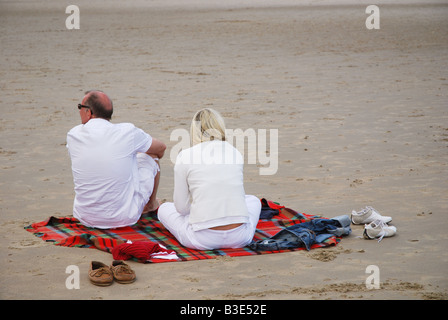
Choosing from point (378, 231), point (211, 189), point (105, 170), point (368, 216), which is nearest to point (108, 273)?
point (211, 189)

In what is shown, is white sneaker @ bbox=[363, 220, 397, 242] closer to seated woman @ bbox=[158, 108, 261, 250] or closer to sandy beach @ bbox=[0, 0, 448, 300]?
sandy beach @ bbox=[0, 0, 448, 300]

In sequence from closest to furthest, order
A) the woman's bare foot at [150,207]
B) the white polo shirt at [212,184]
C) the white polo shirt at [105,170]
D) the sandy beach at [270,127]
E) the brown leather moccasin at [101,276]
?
1. the brown leather moccasin at [101,276]
2. the sandy beach at [270,127]
3. the white polo shirt at [212,184]
4. the white polo shirt at [105,170]
5. the woman's bare foot at [150,207]

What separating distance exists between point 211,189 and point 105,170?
991 millimetres

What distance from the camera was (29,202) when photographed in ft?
21.5

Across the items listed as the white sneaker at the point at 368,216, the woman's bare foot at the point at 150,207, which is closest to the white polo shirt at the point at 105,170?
the woman's bare foot at the point at 150,207

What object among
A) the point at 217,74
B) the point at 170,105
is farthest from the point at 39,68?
the point at 170,105

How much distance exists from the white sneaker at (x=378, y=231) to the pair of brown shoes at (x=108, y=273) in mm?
1849

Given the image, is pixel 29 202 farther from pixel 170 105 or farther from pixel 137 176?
pixel 170 105

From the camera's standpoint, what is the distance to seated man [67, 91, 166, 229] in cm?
555

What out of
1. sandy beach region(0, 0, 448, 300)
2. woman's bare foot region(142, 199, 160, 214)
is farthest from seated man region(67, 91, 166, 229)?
sandy beach region(0, 0, 448, 300)

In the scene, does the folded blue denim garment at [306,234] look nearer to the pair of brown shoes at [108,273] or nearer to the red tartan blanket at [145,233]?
the red tartan blanket at [145,233]

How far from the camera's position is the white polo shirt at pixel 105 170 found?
5543mm

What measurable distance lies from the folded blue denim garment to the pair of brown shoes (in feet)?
3.41

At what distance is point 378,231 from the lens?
5.36m
